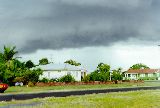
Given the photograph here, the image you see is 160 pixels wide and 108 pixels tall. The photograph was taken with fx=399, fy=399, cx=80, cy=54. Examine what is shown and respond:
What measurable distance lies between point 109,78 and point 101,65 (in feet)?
52.5

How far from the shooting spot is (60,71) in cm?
9831

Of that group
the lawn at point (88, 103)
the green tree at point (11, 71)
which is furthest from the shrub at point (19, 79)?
the lawn at point (88, 103)

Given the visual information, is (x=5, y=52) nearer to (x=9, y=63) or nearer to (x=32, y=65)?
(x=9, y=63)

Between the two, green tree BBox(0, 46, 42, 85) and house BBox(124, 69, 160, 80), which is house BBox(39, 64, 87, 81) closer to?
green tree BBox(0, 46, 42, 85)

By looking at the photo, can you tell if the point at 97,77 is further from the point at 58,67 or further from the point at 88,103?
the point at 88,103

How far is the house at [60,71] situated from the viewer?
97.0 metres

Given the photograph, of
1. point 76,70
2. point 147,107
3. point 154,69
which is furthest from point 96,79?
point 154,69

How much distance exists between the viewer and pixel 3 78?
260ft

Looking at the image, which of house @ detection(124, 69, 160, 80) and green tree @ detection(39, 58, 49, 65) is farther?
house @ detection(124, 69, 160, 80)

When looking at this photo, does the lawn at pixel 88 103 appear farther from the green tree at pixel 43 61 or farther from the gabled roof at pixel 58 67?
the green tree at pixel 43 61

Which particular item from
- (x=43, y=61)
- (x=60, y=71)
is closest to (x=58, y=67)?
(x=60, y=71)

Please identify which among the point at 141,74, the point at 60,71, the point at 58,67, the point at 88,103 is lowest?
the point at 88,103

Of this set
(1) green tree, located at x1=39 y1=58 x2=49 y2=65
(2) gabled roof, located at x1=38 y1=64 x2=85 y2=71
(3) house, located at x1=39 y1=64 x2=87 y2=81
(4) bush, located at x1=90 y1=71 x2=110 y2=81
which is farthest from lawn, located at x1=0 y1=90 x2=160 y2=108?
(1) green tree, located at x1=39 y1=58 x2=49 y2=65

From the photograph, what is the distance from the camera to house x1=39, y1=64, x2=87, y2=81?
3819 inches
